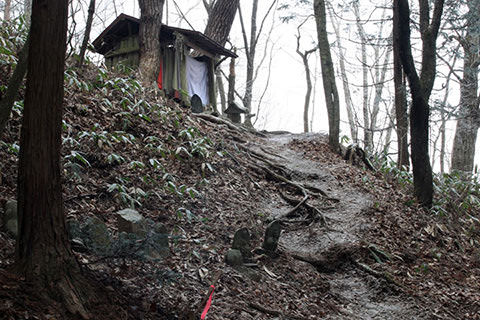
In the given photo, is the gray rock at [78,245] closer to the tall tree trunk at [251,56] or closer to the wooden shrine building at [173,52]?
the wooden shrine building at [173,52]

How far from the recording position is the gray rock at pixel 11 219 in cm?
340

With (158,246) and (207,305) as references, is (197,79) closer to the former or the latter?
(158,246)

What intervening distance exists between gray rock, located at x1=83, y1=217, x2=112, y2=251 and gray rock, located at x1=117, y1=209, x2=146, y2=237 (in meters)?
0.32

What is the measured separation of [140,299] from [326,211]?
4610mm

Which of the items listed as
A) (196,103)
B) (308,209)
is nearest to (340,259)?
(308,209)

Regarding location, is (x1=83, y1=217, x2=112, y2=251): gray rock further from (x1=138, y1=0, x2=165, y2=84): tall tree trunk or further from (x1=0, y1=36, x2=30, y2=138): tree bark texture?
(x1=138, y1=0, x2=165, y2=84): tall tree trunk

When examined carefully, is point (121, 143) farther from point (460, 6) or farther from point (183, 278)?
point (460, 6)

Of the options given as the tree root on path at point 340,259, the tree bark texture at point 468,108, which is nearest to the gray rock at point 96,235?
the tree root on path at point 340,259

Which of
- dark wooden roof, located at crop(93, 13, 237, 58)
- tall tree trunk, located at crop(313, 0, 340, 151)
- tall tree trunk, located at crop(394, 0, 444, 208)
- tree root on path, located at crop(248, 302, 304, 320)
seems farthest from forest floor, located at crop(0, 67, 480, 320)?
dark wooden roof, located at crop(93, 13, 237, 58)

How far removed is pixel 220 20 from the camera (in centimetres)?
1376

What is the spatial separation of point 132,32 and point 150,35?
8.22 feet

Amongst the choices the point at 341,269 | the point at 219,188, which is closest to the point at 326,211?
the point at 341,269

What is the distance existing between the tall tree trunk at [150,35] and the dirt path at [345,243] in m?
4.83

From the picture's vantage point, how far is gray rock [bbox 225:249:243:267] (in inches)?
179
